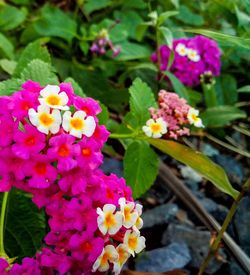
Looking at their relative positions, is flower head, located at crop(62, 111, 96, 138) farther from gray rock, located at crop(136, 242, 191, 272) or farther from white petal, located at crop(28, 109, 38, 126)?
gray rock, located at crop(136, 242, 191, 272)

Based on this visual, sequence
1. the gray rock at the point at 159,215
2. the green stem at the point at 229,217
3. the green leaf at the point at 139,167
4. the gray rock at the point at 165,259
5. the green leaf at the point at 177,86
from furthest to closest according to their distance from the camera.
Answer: the green leaf at the point at 177,86, the gray rock at the point at 159,215, the gray rock at the point at 165,259, the green leaf at the point at 139,167, the green stem at the point at 229,217

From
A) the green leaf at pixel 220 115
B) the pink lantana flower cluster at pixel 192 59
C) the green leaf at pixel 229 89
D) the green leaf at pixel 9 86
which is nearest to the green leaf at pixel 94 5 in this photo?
the pink lantana flower cluster at pixel 192 59

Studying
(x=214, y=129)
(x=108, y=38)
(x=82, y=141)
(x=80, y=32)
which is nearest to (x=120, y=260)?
(x=82, y=141)

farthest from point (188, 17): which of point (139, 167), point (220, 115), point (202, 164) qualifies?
point (202, 164)

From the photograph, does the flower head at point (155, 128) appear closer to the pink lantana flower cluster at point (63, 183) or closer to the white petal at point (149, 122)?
the white petal at point (149, 122)

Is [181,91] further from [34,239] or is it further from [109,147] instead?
[34,239]
